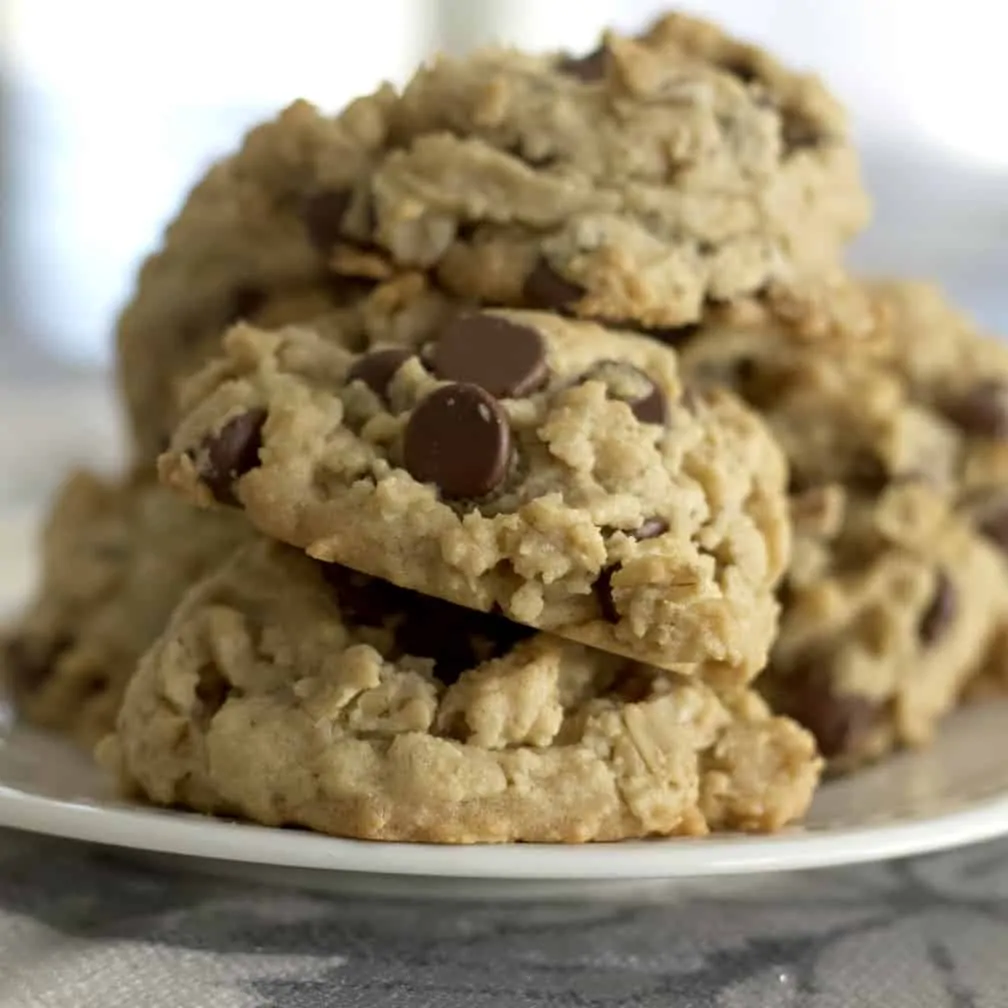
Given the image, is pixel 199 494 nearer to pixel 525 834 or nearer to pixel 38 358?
pixel 525 834

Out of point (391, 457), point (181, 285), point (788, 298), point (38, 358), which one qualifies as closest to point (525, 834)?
point (391, 457)

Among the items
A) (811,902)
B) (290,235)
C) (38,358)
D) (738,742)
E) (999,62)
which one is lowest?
(38,358)

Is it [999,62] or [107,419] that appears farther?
[999,62]

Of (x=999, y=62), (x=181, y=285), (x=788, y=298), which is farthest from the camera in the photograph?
(x=999, y=62)

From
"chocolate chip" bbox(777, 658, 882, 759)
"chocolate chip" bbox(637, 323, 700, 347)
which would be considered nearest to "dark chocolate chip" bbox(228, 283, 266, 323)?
"chocolate chip" bbox(637, 323, 700, 347)

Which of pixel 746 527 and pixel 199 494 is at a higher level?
pixel 746 527

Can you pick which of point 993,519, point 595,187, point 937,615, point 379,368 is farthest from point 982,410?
point 379,368
